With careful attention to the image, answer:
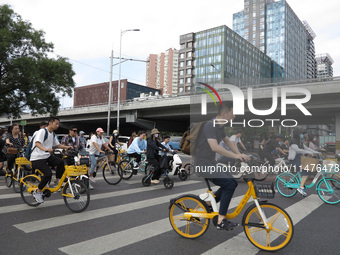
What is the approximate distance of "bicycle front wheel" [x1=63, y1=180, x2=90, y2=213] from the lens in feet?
17.1

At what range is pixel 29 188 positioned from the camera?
559cm

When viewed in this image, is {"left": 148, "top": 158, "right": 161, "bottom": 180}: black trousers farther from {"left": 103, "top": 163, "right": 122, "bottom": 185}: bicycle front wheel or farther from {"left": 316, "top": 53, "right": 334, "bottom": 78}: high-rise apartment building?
{"left": 316, "top": 53, "right": 334, "bottom": 78}: high-rise apartment building

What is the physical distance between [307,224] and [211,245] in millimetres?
2054

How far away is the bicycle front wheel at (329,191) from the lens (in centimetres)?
626

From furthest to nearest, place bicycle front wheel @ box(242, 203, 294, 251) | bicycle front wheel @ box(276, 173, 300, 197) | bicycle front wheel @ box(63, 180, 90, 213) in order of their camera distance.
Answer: bicycle front wheel @ box(276, 173, 300, 197) < bicycle front wheel @ box(63, 180, 90, 213) < bicycle front wheel @ box(242, 203, 294, 251)

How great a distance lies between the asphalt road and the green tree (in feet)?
57.6

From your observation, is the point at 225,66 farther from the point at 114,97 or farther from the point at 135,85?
the point at 114,97

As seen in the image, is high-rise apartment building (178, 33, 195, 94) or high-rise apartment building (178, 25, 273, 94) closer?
high-rise apartment building (178, 25, 273, 94)

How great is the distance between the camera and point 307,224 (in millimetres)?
4691

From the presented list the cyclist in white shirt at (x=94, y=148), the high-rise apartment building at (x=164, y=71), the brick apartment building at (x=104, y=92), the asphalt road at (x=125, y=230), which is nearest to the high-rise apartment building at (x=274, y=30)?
the high-rise apartment building at (x=164, y=71)

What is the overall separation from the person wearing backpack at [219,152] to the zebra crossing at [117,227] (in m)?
0.51

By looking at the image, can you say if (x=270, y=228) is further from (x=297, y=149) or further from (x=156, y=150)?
(x=156, y=150)

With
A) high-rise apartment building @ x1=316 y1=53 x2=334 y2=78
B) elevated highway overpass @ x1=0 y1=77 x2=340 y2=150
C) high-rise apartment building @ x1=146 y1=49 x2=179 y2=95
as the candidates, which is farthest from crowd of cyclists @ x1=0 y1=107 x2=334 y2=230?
high-rise apartment building @ x1=316 y1=53 x2=334 y2=78

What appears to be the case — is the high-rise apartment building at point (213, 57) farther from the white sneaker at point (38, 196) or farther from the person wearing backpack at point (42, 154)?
the white sneaker at point (38, 196)
